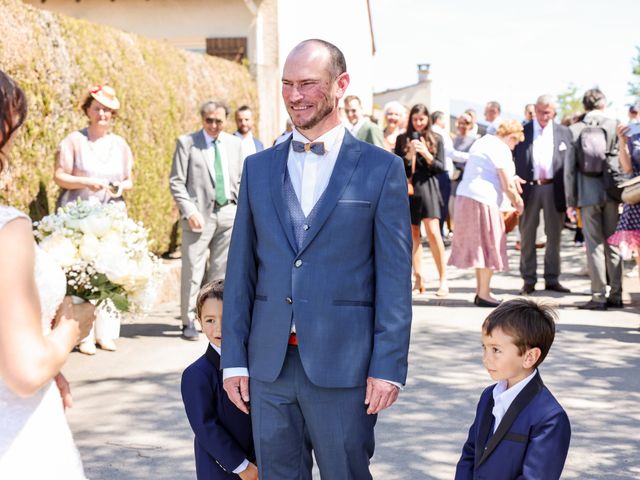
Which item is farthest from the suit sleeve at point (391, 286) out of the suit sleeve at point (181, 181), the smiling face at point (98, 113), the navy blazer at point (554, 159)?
the navy blazer at point (554, 159)

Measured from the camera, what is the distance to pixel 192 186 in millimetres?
8836

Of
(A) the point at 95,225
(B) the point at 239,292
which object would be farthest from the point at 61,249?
(B) the point at 239,292

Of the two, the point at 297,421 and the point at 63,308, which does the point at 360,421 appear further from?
the point at 63,308

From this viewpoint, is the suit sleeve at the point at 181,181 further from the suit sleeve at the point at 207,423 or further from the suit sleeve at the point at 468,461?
the suit sleeve at the point at 468,461

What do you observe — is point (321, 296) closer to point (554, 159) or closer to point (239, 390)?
point (239, 390)

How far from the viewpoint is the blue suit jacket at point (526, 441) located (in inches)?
135

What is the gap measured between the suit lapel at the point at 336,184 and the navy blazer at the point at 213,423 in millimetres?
846

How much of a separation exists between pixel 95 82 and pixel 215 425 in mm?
7141

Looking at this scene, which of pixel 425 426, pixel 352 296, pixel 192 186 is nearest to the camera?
pixel 352 296

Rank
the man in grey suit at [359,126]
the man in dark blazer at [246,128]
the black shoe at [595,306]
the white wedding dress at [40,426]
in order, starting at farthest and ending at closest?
the man in grey suit at [359,126]
the man in dark blazer at [246,128]
the black shoe at [595,306]
the white wedding dress at [40,426]

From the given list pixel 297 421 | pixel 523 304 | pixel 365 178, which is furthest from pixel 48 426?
pixel 523 304

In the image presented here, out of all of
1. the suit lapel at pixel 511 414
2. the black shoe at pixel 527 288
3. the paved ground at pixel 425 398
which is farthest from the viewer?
the black shoe at pixel 527 288

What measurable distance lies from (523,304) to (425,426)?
224 cm

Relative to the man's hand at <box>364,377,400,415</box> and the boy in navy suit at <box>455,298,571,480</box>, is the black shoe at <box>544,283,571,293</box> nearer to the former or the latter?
the boy in navy suit at <box>455,298,571,480</box>
